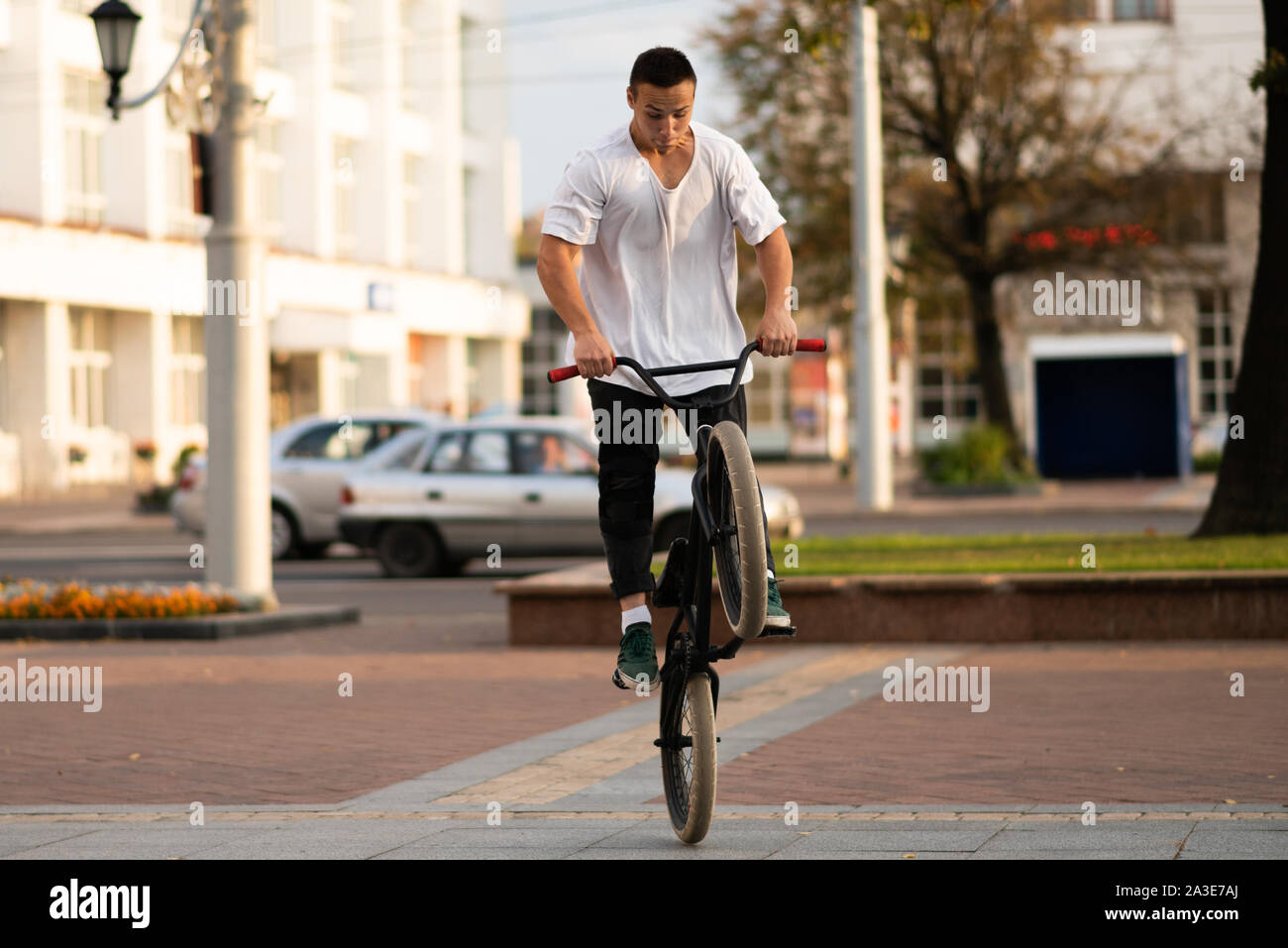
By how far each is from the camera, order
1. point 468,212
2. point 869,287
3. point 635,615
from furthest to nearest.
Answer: point 468,212 → point 869,287 → point 635,615

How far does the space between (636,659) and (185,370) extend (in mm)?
39249

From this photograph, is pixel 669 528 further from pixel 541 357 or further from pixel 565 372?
pixel 541 357

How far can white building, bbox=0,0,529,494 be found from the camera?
37531mm

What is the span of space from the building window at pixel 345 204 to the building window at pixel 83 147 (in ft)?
27.7

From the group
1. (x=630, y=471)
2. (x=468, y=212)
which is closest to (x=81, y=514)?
(x=468, y=212)

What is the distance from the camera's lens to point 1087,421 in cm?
3275

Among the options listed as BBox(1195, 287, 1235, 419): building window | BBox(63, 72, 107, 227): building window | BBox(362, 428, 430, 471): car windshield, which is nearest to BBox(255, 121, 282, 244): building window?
BBox(63, 72, 107, 227): building window

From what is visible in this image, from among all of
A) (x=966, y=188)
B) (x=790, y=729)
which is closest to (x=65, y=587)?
(x=790, y=729)

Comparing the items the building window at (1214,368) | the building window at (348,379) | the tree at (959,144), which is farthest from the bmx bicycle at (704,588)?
the building window at (1214,368)

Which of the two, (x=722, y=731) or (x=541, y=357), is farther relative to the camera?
(x=541, y=357)

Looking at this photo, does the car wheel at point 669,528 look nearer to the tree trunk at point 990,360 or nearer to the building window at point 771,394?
the tree trunk at point 990,360

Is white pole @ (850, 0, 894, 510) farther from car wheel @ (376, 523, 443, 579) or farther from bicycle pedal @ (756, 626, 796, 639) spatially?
bicycle pedal @ (756, 626, 796, 639)

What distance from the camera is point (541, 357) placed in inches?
2549

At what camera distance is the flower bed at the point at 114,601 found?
1265 cm
